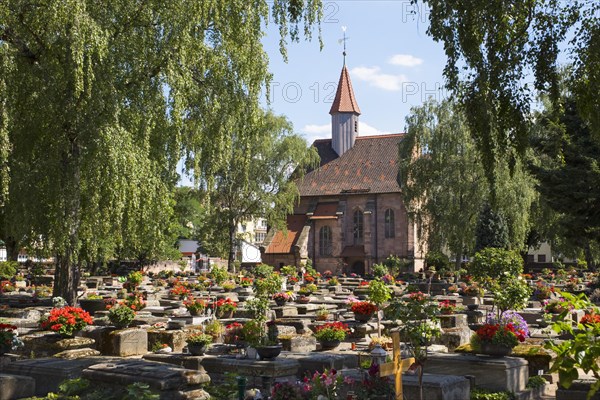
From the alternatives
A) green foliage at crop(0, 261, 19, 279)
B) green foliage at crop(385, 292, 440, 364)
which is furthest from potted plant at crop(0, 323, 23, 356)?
green foliage at crop(0, 261, 19, 279)

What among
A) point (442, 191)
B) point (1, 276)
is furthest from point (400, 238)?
point (1, 276)

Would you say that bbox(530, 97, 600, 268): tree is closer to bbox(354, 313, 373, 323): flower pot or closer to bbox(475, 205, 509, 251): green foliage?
bbox(354, 313, 373, 323): flower pot

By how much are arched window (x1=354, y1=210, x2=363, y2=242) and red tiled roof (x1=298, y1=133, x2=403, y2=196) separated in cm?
189

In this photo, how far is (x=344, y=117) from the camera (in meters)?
64.5

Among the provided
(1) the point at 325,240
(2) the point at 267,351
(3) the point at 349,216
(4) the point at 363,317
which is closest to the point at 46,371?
(2) the point at 267,351

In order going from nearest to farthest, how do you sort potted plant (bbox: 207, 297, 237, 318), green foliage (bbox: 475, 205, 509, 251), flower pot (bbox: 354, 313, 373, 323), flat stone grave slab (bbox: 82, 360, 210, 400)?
flat stone grave slab (bbox: 82, 360, 210, 400) < flower pot (bbox: 354, 313, 373, 323) < potted plant (bbox: 207, 297, 237, 318) < green foliage (bbox: 475, 205, 509, 251)

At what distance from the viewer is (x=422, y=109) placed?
4216 cm

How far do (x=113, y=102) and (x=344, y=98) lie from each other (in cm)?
5267

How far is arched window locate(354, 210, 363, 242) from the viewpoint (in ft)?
192

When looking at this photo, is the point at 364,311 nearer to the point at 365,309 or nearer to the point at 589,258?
the point at 365,309

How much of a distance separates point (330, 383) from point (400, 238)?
48.0 m

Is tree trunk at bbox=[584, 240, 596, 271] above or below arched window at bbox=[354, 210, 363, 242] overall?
below

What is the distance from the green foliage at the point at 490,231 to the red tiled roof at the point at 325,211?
519 inches

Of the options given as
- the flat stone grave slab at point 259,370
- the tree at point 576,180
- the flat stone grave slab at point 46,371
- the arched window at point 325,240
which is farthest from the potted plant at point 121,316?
the arched window at point 325,240
